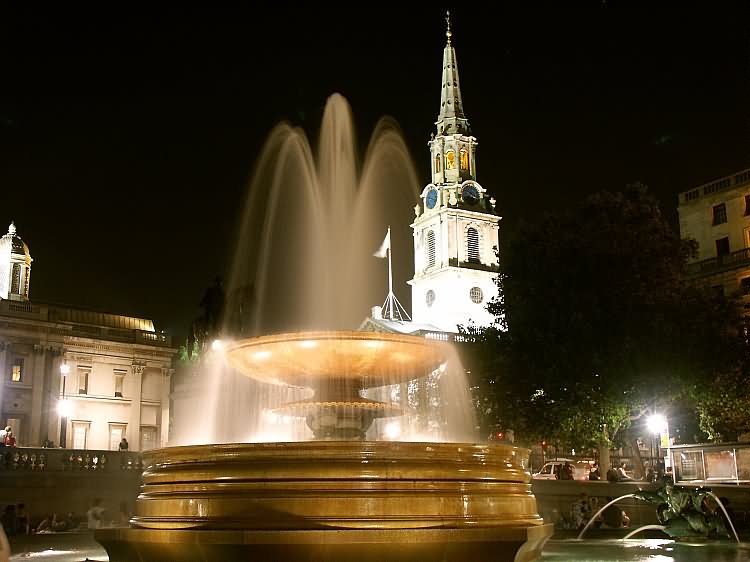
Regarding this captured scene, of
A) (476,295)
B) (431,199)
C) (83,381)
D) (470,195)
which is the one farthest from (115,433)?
(470,195)

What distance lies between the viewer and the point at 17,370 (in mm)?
52469

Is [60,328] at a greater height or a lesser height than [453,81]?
lesser

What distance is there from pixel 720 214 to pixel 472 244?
33.7 m

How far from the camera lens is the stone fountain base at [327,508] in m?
7.76

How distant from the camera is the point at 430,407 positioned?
37.5 m

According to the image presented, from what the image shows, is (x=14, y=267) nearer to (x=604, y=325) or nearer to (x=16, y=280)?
(x=16, y=280)

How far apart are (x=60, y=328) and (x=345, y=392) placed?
4607 centimetres

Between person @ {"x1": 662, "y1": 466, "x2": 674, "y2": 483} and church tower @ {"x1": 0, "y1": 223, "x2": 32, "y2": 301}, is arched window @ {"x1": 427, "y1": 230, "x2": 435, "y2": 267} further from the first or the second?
person @ {"x1": 662, "y1": 466, "x2": 674, "y2": 483}

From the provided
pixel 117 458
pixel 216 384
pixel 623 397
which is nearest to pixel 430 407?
pixel 623 397

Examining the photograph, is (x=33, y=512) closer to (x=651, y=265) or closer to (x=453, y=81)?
(x=651, y=265)

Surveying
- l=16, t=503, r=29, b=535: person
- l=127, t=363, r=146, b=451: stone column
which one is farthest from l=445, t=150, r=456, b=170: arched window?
l=16, t=503, r=29, b=535: person

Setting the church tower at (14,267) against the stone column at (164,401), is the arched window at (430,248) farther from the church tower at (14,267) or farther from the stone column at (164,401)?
the church tower at (14,267)

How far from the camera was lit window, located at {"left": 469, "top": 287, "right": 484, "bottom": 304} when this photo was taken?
77.6 m

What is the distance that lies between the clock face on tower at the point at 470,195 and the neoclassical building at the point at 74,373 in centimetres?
3140
